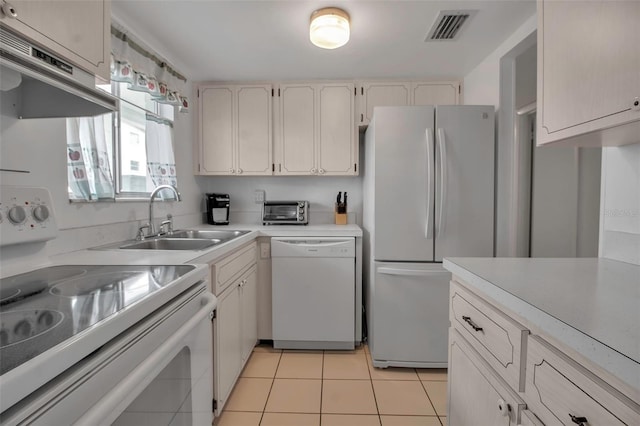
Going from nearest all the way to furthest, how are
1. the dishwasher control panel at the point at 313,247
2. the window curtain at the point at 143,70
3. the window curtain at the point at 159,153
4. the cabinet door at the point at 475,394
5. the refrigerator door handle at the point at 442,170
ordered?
the cabinet door at the point at 475,394
the window curtain at the point at 143,70
the refrigerator door handle at the point at 442,170
the window curtain at the point at 159,153
the dishwasher control panel at the point at 313,247

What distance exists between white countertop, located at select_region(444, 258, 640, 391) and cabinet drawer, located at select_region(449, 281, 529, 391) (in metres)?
0.05

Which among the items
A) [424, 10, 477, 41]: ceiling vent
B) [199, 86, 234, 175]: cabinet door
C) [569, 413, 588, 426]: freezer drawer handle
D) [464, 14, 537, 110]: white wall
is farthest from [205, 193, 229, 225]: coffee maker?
[569, 413, 588, 426]: freezer drawer handle

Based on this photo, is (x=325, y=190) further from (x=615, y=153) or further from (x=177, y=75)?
(x=615, y=153)

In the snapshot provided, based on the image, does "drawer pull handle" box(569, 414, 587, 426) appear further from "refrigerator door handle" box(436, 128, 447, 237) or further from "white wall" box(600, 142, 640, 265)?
"refrigerator door handle" box(436, 128, 447, 237)

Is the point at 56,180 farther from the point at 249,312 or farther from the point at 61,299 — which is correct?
the point at 249,312

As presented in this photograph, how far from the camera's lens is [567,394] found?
24.6 inches

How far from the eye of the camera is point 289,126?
8.70 feet

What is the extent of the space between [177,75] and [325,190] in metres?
1.58

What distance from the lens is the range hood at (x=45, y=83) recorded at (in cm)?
75

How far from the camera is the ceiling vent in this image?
1.72 metres

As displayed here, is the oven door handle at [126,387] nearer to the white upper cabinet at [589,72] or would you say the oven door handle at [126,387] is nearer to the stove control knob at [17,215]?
the stove control knob at [17,215]

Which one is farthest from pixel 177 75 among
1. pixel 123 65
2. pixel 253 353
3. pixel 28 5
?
pixel 253 353

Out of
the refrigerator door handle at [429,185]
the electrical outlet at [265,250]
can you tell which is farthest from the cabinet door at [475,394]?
the electrical outlet at [265,250]

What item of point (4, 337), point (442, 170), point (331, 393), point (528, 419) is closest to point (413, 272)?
point (442, 170)
